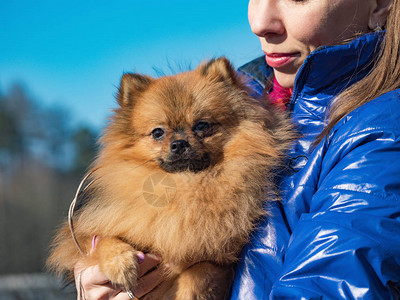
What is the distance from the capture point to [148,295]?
2008mm

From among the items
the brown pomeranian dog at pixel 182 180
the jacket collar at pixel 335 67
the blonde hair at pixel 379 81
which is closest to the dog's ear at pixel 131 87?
the brown pomeranian dog at pixel 182 180

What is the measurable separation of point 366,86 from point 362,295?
0.86 meters

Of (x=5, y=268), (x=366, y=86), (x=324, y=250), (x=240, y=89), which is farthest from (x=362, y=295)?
(x=5, y=268)

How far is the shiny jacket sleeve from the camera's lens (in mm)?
1245

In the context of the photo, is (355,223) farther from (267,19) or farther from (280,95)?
(280,95)

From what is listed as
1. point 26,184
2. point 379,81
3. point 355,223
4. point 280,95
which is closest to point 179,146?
point 280,95

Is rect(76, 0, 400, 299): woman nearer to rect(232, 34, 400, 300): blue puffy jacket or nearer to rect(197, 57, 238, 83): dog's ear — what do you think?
rect(232, 34, 400, 300): blue puffy jacket

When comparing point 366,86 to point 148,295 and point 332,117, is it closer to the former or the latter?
point 332,117

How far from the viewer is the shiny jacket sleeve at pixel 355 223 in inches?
49.0

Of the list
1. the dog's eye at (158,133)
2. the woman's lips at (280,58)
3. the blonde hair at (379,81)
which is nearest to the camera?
the blonde hair at (379,81)

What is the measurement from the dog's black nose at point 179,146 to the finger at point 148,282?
57 centimetres

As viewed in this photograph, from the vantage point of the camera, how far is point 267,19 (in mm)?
Answer: 1963

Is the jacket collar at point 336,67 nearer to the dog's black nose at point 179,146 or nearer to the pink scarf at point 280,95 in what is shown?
the pink scarf at point 280,95

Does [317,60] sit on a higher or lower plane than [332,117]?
higher
